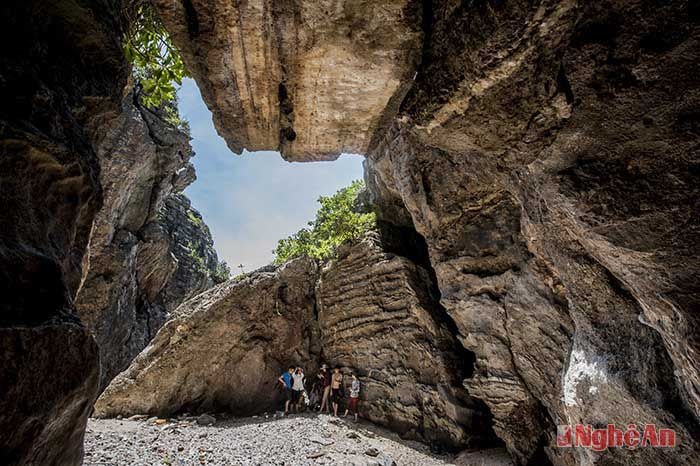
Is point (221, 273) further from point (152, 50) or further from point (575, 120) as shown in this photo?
point (575, 120)

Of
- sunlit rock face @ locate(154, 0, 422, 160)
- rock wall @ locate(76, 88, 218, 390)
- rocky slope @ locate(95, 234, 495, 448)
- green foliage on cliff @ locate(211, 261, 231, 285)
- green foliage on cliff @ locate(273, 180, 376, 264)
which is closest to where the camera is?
sunlit rock face @ locate(154, 0, 422, 160)

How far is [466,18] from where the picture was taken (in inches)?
114

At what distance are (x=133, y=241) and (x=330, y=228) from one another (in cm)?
1216

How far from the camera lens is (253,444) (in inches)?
351

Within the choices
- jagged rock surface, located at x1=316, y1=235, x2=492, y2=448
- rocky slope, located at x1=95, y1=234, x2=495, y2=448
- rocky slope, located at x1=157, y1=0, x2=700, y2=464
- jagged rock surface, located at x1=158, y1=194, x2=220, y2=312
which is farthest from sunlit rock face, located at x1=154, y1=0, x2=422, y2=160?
jagged rock surface, located at x1=158, y1=194, x2=220, y2=312

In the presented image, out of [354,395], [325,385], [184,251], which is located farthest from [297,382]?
[184,251]

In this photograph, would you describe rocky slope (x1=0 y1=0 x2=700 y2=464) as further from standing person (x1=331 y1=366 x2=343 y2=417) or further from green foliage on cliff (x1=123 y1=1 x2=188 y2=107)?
standing person (x1=331 y1=366 x2=343 y2=417)

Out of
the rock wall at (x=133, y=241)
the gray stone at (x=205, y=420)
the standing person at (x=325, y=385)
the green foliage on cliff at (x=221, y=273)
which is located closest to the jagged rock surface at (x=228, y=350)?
the gray stone at (x=205, y=420)

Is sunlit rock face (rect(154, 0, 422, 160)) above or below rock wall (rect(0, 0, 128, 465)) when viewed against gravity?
above

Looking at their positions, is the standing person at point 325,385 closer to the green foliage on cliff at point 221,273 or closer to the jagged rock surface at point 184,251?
the jagged rock surface at point 184,251

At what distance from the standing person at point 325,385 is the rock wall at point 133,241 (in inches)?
376

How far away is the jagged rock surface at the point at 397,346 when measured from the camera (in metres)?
9.63

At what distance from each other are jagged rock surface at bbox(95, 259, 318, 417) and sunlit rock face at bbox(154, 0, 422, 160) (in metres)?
10.1

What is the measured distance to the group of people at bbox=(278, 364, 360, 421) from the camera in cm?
1225
